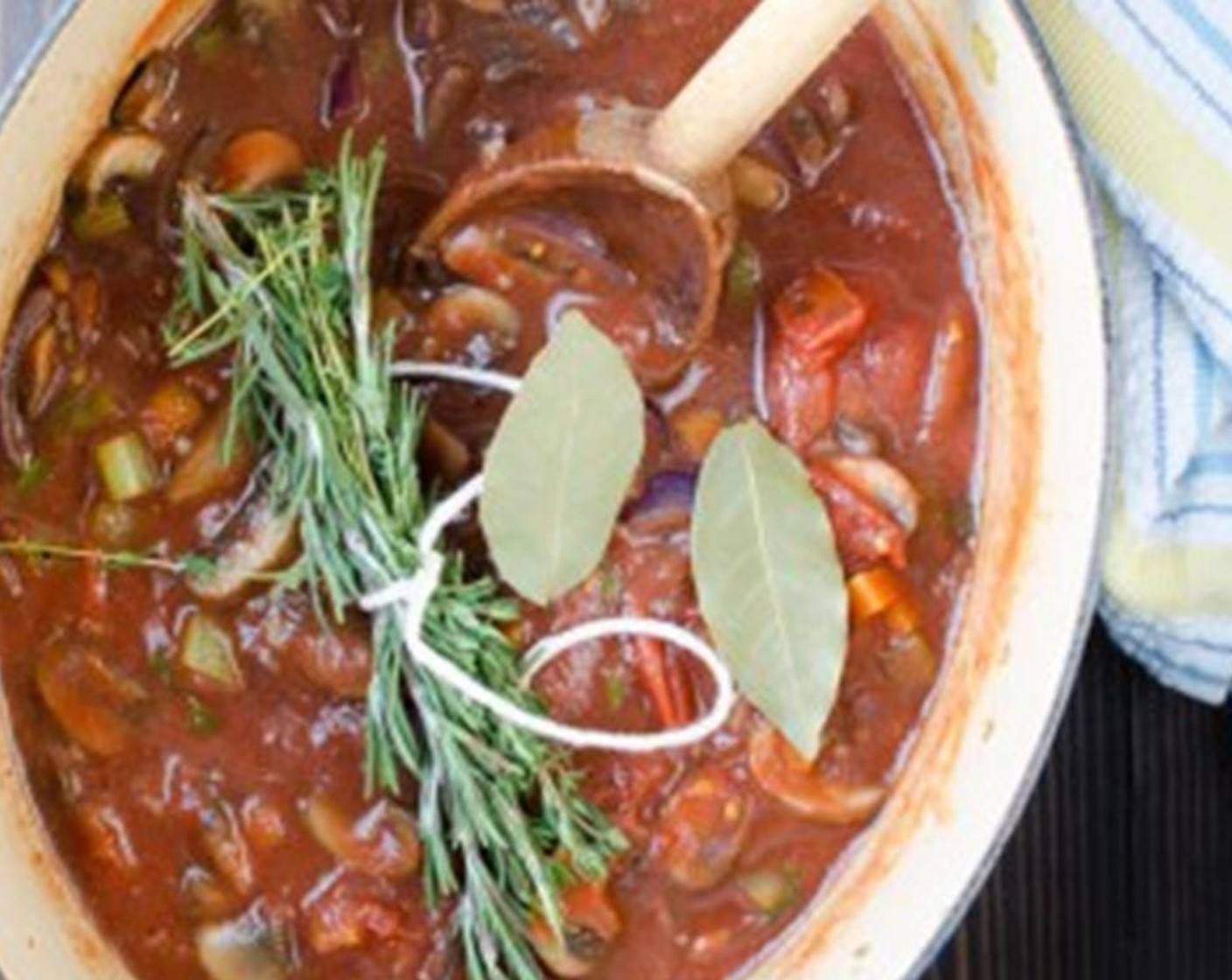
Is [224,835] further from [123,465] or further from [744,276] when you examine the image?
[744,276]

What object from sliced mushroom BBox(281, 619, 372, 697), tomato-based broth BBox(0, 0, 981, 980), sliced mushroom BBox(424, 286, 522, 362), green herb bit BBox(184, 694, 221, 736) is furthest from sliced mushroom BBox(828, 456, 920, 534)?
green herb bit BBox(184, 694, 221, 736)

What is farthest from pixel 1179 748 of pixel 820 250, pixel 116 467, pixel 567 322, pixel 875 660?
pixel 116 467

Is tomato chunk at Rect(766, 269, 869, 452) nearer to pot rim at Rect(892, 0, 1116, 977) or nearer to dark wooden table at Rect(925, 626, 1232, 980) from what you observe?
pot rim at Rect(892, 0, 1116, 977)

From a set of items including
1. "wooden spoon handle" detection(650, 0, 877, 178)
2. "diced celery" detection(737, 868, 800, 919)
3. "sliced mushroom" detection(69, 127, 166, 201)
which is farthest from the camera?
"diced celery" detection(737, 868, 800, 919)

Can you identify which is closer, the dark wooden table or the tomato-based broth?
the tomato-based broth

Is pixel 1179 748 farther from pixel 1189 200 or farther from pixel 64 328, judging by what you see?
pixel 64 328

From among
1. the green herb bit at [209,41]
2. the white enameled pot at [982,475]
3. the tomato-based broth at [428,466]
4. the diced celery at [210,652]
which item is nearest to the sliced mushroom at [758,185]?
the tomato-based broth at [428,466]

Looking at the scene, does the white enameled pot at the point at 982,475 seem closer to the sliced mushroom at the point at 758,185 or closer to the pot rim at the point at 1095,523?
the pot rim at the point at 1095,523
